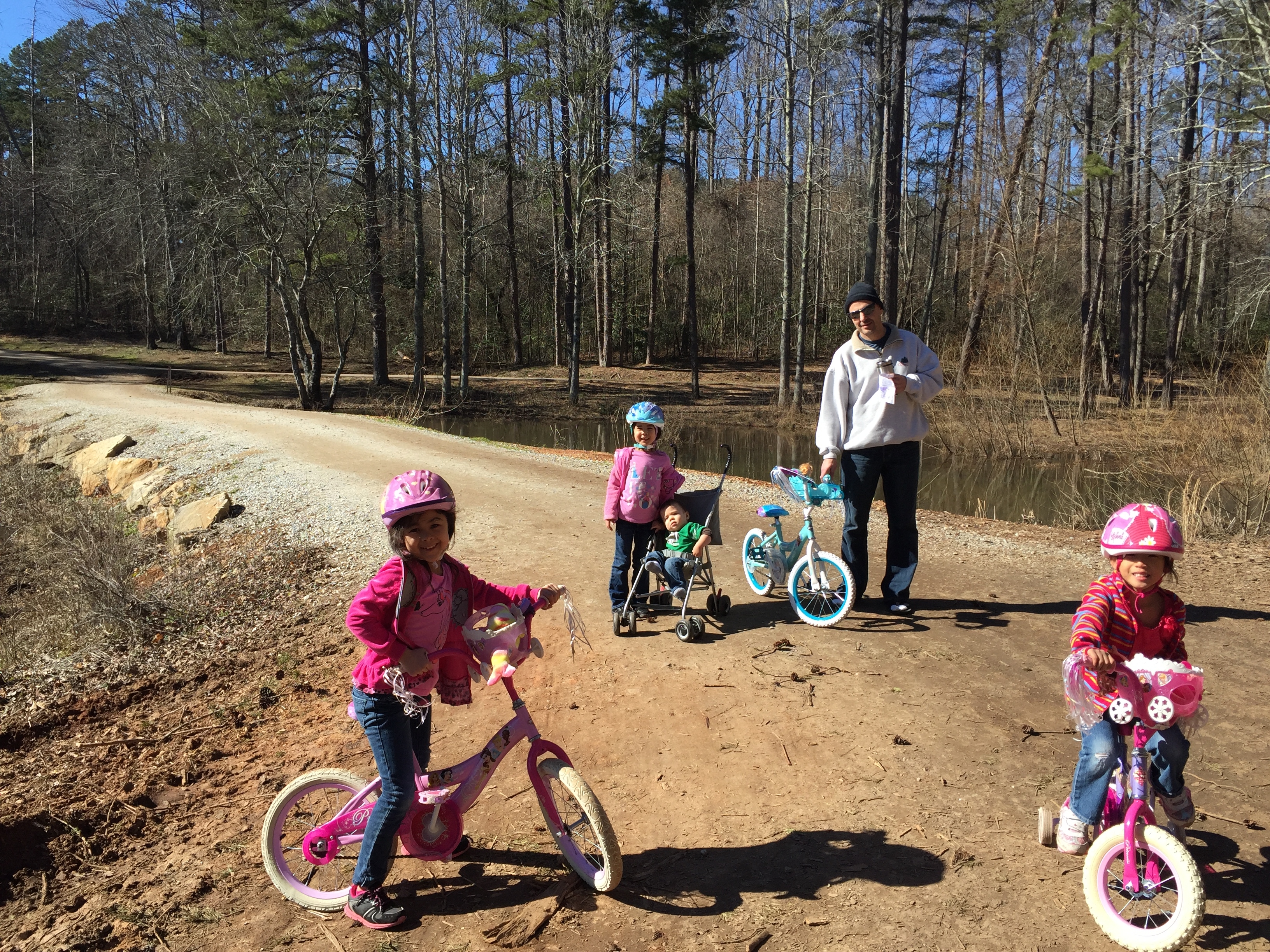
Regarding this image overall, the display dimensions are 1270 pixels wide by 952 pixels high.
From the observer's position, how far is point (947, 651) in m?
5.73

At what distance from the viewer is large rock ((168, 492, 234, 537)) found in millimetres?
Result: 10891

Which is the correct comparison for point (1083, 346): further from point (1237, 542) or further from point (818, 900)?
point (818, 900)

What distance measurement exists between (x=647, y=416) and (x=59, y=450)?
1609 cm

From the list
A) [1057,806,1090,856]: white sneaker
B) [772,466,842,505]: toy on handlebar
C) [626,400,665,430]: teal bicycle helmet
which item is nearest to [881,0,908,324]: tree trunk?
[772,466,842,505]: toy on handlebar

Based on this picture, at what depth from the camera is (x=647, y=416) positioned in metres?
5.74

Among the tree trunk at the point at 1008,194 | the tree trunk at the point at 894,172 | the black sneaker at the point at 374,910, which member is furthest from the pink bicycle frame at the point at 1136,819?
the tree trunk at the point at 894,172

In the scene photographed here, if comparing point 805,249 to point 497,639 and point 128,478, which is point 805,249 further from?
point 497,639

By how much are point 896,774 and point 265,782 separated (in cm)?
348

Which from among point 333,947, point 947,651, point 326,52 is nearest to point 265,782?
point 333,947

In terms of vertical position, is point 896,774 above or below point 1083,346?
below

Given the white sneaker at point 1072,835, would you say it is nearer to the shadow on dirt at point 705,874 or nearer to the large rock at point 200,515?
the shadow on dirt at point 705,874

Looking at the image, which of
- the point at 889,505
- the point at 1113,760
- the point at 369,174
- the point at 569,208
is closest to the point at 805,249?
the point at 569,208

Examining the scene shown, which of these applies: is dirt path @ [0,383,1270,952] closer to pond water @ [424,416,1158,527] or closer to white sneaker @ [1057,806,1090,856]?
white sneaker @ [1057,806,1090,856]

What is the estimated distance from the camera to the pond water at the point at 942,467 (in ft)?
47.8
